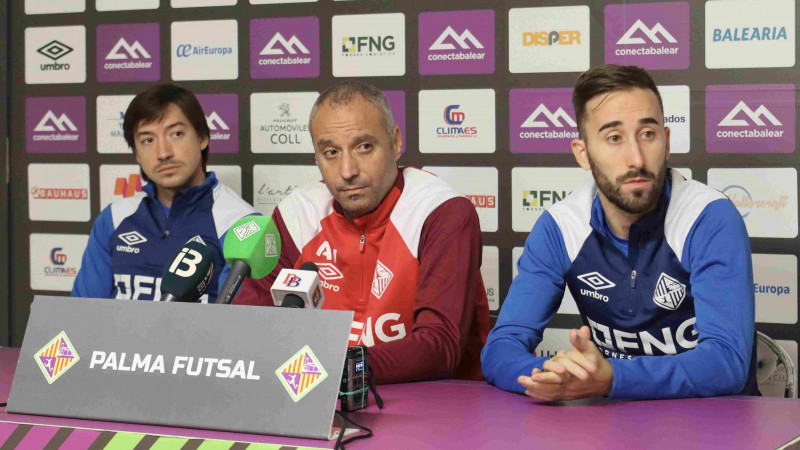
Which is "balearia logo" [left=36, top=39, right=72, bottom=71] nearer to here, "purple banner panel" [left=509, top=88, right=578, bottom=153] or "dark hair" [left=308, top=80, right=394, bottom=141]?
"dark hair" [left=308, top=80, right=394, bottom=141]

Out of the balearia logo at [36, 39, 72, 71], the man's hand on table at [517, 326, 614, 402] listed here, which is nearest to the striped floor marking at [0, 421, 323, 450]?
the man's hand on table at [517, 326, 614, 402]

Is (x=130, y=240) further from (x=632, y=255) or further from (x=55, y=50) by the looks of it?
(x=632, y=255)

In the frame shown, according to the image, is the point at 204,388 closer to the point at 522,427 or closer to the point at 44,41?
the point at 522,427

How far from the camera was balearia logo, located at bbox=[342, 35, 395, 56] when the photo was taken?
270cm

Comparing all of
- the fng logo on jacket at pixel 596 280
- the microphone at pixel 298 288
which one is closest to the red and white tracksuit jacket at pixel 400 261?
the fng logo on jacket at pixel 596 280

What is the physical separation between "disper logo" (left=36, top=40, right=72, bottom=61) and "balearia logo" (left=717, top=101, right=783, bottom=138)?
2.21 m

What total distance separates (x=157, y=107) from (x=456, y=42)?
92 centimetres

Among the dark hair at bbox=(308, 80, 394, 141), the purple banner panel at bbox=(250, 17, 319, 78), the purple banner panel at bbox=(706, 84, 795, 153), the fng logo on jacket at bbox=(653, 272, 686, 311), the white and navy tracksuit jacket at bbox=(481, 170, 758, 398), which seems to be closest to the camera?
the white and navy tracksuit jacket at bbox=(481, 170, 758, 398)

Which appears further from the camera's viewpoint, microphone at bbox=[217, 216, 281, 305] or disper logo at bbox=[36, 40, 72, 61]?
disper logo at bbox=[36, 40, 72, 61]

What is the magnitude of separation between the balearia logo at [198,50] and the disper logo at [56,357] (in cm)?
179

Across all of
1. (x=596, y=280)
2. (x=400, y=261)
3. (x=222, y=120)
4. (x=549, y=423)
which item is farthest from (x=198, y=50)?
(x=549, y=423)

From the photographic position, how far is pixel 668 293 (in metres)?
1.68

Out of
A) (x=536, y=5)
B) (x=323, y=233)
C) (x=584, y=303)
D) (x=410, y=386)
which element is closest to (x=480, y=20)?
(x=536, y=5)

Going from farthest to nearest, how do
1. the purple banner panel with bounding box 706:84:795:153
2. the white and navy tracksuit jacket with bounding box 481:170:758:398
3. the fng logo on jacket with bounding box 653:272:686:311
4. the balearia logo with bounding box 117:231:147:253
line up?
1. the balearia logo with bounding box 117:231:147:253
2. the purple banner panel with bounding box 706:84:795:153
3. the fng logo on jacket with bounding box 653:272:686:311
4. the white and navy tracksuit jacket with bounding box 481:170:758:398
